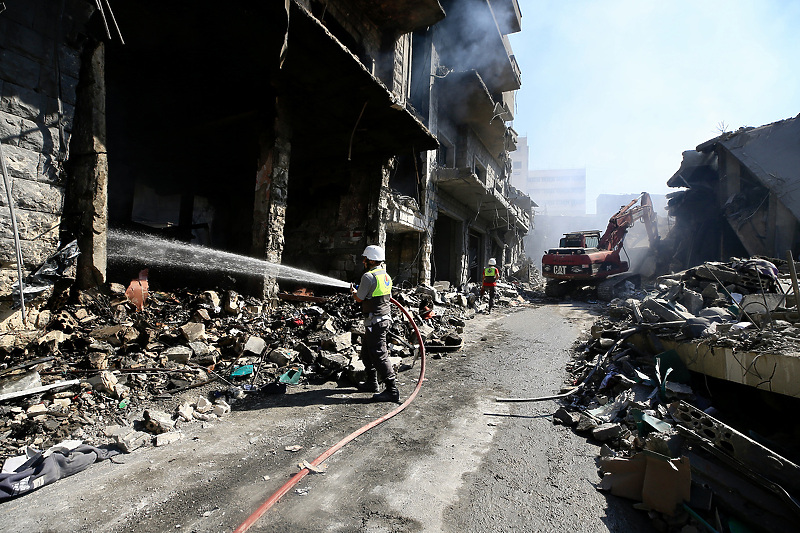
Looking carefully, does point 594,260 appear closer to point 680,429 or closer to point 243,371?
point 680,429

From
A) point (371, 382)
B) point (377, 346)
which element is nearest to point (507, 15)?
point (377, 346)

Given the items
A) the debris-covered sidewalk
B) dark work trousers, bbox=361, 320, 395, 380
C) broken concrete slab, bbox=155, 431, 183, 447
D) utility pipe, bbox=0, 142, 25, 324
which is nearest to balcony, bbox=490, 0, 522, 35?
the debris-covered sidewalk

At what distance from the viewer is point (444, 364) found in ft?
18.9

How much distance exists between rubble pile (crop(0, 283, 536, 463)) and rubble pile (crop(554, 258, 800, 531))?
2664 millimetres

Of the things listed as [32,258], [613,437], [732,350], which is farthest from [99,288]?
[732,350]

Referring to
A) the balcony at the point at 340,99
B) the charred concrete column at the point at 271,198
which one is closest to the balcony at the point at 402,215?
the balcony at the point at 340,99

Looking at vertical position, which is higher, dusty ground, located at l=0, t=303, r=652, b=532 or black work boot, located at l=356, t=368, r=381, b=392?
black work boot, located at l=356, t=368, r=381, b=392

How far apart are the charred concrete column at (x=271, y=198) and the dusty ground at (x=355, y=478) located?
3265mm

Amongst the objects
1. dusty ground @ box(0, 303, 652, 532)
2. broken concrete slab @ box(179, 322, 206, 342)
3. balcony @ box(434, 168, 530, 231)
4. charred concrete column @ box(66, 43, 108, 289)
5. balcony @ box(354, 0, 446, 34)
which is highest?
balcony @ box(354, 0, 446, 34)

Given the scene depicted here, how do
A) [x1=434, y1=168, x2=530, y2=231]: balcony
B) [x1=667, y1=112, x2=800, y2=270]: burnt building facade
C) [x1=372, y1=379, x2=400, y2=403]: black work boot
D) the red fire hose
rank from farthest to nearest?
[x1=667, y1=112, x2=800, y2=270]: burnt building facade → [x1=434, y1=168, x2=530, y2=231]: balcony → [x1=372, y1=379, x2=400, y2=403]: black work boot → the red fire hose

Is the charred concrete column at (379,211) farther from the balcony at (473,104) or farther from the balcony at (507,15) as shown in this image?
the balcony at (507,15)

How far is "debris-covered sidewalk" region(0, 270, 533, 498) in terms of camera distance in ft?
10.0

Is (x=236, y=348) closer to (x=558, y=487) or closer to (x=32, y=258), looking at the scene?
(x=32, y=258)

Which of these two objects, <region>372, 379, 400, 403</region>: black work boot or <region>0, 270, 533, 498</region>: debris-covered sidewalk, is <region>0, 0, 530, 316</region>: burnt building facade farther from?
<region>372, 379, 400, 403</region>: black work boot
